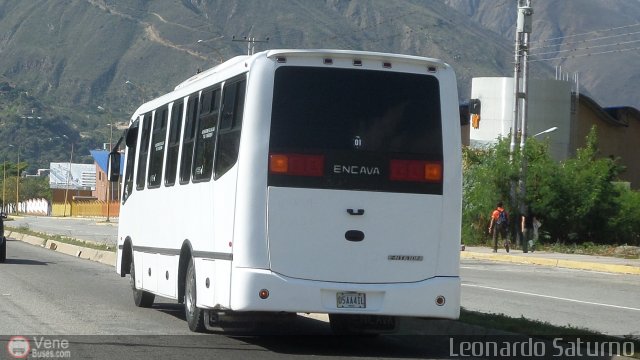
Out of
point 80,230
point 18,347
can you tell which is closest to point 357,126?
point 18,347

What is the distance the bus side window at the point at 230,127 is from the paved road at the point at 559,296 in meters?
5.36

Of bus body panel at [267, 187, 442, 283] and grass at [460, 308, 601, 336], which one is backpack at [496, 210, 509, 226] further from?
bus body panel at [267, 187, 442, 283]

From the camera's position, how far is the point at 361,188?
12430 millimetres

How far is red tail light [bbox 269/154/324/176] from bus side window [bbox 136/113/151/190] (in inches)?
215

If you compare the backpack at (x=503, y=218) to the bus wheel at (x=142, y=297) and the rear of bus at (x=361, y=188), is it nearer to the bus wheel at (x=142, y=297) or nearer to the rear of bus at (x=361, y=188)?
the bus wheel at (x=142, y=297)

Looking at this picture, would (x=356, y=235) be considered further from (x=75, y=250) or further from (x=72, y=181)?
(x=72, y=181)

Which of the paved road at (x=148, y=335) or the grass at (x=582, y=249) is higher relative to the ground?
the grass at (x=582, y=249)

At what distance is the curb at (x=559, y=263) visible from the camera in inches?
1330

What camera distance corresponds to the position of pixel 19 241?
4694 centimetres

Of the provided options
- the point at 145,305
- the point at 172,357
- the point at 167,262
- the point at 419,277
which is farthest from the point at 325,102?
the point at 145,305

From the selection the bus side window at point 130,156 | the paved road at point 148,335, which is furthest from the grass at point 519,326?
the bus side window at point 130,156

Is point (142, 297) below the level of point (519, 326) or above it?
below

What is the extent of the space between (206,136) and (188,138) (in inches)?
38.6

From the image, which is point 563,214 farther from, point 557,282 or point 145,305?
point 145,305
